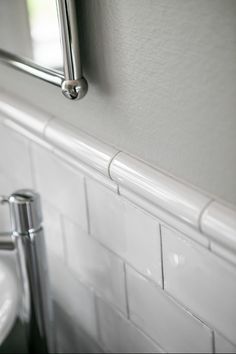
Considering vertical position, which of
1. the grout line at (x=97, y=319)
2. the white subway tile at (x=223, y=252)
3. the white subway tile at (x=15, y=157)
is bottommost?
the grout line at (x=97, y=319)

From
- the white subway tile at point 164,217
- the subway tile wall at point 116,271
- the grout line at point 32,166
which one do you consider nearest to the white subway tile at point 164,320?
the subway tile wall at point 116,271

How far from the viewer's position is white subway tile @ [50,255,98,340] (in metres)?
1.05

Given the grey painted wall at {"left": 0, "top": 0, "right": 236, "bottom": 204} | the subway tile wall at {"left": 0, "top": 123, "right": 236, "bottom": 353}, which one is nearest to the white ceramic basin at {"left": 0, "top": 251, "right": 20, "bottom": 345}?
the subway tile wall at {"left": 0, "top": 123, "right": 236, "bottom": 353}

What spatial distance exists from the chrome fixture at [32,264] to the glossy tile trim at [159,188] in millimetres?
162

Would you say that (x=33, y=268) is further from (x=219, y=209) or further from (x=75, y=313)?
(x=219, y=209)

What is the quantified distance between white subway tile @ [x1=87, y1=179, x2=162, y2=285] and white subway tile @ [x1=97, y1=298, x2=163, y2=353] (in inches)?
4.7

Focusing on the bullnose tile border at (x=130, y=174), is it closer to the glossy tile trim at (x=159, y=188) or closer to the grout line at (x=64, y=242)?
the glossy tile trim at (x=159, y=188)

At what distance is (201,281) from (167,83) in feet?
0.78

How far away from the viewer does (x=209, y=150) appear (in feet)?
2.19

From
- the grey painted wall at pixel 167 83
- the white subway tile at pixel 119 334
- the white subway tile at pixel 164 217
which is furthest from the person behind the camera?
the white subway tile at pixel 119 334

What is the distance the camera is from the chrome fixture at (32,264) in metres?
0.90

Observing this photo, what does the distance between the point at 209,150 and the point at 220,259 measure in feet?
0.43

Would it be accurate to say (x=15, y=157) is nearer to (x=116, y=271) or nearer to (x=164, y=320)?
(x=116, y=271)

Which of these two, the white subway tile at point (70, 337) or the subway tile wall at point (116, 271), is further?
the white subway tile at point (70, 337)
